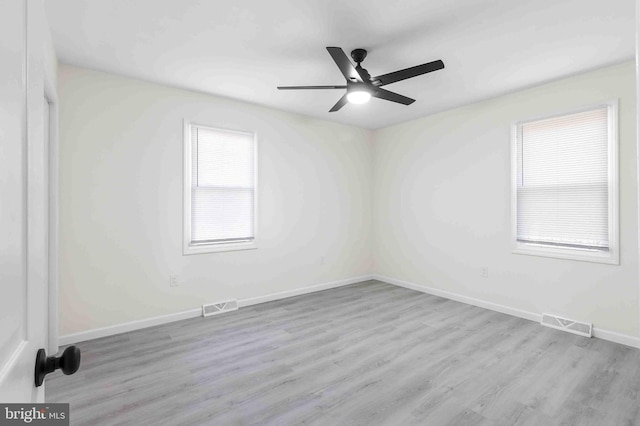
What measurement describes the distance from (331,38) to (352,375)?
2760 millimetres

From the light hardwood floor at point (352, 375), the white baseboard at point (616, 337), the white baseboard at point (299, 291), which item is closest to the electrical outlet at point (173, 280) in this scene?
the light hardwood floor at point (352, 375)

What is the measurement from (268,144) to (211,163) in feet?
2.83

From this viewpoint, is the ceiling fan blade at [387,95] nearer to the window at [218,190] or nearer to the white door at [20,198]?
the window at [218,190]

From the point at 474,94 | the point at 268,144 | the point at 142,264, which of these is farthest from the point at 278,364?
the point at 474,94

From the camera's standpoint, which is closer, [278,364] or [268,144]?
[278,364]

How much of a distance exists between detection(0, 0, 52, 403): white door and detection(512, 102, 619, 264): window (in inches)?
170

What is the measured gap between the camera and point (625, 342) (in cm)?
304

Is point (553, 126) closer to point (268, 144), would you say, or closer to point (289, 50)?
point (289, 50)

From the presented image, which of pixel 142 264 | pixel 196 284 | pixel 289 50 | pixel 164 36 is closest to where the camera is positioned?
pixel 164 36

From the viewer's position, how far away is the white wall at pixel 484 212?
3.09m

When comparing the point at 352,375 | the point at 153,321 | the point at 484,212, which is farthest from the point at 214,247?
the point at 484,212

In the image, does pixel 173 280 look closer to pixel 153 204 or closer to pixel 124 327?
pixel 124 327

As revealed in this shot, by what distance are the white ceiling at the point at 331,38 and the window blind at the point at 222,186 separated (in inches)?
27.3

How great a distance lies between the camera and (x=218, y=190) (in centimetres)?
402
